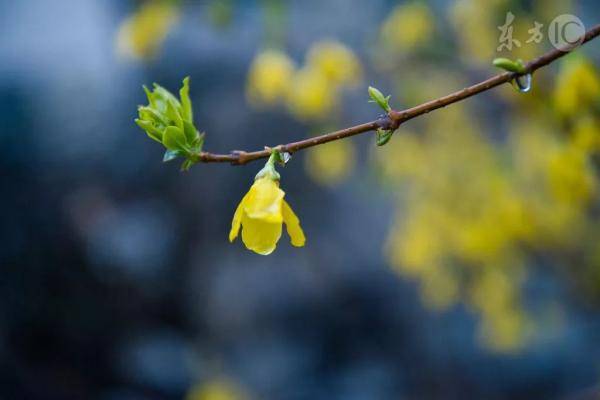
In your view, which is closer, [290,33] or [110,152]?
[290,33]

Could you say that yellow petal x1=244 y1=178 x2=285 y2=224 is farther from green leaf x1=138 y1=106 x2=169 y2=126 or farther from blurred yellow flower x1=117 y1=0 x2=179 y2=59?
blurred yellow flower x1=117 y1=0 x2=179 y2=59

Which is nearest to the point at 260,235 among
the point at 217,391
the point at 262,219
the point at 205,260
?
the point at 262,219

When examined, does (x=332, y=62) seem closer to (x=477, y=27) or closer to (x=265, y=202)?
(x=477, y=27)

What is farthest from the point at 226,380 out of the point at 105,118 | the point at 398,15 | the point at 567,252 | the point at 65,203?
→ the point at 398,15

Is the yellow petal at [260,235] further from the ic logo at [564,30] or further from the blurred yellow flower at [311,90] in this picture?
the blurred yellow flower at [311,90]

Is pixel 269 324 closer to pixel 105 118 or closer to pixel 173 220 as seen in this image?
pixel 173 220

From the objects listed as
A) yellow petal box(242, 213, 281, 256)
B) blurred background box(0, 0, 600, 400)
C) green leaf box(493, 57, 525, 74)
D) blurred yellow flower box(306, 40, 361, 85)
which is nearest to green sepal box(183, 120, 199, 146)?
yellow petal box(242, 213, 281, 256)

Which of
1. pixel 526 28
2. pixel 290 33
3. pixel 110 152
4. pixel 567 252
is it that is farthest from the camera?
pixel 110 152
